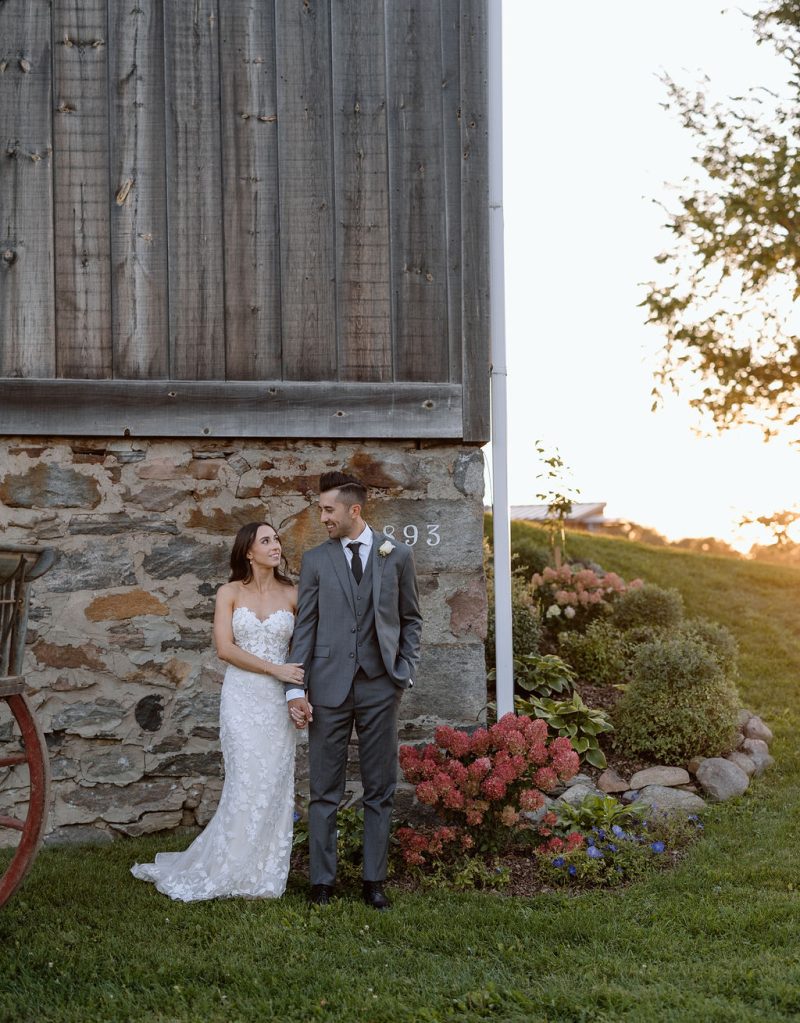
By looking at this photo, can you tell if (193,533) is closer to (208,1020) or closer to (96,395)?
(96,395)

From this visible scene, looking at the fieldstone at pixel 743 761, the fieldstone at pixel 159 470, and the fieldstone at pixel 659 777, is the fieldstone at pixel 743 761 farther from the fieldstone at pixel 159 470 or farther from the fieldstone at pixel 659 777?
the fieldstone at pixel 159 470

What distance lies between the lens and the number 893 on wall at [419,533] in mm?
5922

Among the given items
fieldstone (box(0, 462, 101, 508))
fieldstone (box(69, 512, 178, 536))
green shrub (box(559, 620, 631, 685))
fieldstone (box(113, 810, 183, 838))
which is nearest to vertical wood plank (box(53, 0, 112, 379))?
fieldstone (box(0, 462, 101, 508))

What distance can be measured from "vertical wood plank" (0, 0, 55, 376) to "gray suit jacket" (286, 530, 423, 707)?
213 cm

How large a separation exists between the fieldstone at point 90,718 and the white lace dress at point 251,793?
0.94 m

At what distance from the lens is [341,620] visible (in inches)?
189

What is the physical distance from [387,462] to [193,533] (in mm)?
1119

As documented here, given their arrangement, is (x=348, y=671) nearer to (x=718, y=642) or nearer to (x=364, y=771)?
(x=364, y=771)

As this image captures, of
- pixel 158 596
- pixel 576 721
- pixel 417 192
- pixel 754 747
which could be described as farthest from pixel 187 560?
pixel 754 747

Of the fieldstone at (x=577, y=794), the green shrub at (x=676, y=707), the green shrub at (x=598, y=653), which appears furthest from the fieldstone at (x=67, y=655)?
the green shrub at (x=598, y=653)

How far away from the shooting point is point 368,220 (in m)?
6.03

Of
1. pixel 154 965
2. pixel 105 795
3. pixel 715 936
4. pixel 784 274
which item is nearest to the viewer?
pixel 154 965

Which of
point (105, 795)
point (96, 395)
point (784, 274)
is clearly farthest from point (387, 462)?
point (784, 274)

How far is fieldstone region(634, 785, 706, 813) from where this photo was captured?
6.17m
